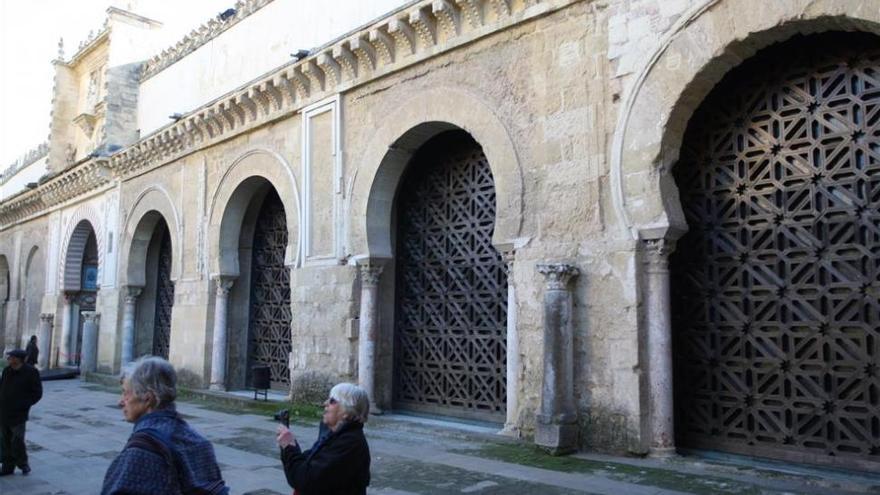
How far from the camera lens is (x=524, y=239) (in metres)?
7.18

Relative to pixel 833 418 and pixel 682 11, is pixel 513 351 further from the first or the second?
pixel 682 11

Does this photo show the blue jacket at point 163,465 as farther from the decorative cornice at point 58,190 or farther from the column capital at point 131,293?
the decorative cornice at point 58,190

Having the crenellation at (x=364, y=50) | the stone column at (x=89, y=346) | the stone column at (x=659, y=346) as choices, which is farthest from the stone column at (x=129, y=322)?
the stone column at (x=659, y=346)

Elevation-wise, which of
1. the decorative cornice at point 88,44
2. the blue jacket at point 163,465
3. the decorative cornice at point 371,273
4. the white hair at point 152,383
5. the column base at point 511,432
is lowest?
the column base at point 511,432

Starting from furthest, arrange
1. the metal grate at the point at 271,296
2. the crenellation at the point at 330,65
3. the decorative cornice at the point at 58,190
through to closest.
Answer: the decorative cornice at the point at 58,190
the metal grate at the point at 271,296
the crenellation at the point at 330,65

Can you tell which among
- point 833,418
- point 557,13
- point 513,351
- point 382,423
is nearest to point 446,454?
point 513,351

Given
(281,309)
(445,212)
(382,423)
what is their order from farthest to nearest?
1. (281,309)
2. (445,212)
3. (382,423)

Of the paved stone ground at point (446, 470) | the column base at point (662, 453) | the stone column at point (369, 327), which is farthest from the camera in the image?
the stone column at point (369, 327)

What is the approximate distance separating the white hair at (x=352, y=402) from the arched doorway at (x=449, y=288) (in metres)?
5.21

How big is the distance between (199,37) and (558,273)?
34.5 ft

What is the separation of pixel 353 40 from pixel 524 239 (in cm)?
400

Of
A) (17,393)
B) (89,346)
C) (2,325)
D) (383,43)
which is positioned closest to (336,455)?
(17,393)

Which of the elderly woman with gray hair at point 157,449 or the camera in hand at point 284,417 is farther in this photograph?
the camera in hand at point 284,417

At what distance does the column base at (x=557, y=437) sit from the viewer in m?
6.23
